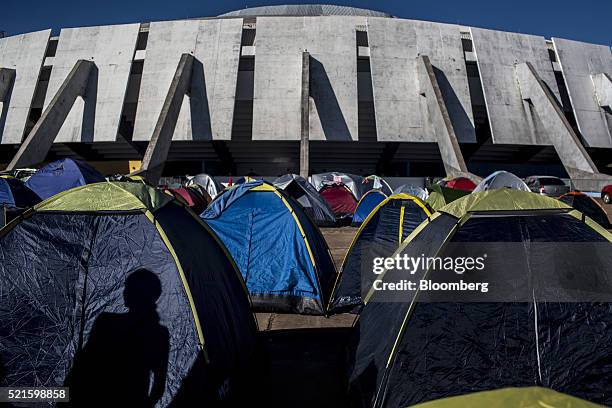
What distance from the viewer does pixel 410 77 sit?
2544 centimetres

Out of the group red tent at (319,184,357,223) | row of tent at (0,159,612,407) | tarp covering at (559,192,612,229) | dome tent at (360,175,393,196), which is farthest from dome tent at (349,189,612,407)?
dome tent at (360,175,393,196)

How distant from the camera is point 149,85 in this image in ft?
82.6

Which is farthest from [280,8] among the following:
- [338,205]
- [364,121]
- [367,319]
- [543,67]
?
[367,319]

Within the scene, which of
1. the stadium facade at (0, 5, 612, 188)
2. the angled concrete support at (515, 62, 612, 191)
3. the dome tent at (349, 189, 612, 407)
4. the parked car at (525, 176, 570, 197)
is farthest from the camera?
the stadium facade at (0, 5, 612, 188)

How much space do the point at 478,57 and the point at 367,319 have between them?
26065mm

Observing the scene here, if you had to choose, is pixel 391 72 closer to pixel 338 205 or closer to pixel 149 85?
pixel 338 205

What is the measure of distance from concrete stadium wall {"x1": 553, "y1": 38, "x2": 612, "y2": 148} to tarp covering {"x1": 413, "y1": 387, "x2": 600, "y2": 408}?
95.9ft

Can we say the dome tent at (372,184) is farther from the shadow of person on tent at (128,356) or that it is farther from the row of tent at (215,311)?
the shadow of person on tent at (128,356)

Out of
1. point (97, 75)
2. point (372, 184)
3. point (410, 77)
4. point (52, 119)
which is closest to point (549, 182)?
point (410, 77)

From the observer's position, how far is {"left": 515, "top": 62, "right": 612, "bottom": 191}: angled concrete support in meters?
22.8

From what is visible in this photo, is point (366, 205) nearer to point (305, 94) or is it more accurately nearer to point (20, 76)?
point (305, 94)

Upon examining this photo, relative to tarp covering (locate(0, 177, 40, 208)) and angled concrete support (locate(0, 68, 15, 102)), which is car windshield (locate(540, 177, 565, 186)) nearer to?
tarp covering (locate(0, 177, 40, 208))

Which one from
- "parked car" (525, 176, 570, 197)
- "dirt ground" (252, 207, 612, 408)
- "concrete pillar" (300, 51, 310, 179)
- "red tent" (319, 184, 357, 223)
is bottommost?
"dirt ground" (252, 207, 612, 408)

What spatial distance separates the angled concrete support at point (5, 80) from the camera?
86.6 feet
